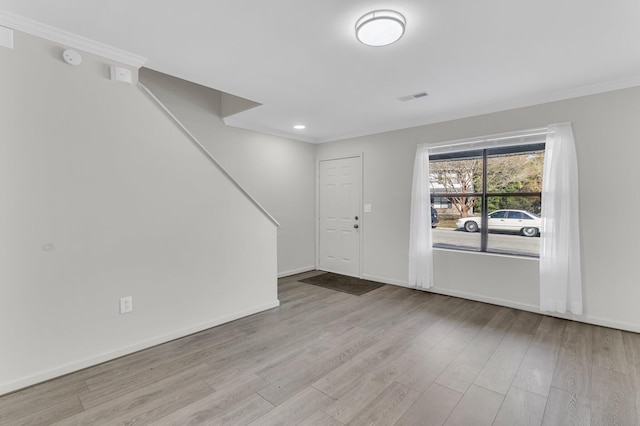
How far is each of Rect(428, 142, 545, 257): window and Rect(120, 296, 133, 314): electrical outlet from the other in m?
3.73

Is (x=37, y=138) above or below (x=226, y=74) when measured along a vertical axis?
below

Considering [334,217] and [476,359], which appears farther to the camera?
[334,217]

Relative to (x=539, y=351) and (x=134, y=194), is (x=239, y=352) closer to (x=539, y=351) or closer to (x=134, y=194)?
(x=134, y=194)

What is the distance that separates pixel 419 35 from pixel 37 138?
274cm

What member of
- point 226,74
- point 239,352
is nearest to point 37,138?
point 226,74

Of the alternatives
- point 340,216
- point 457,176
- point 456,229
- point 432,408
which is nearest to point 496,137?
point 457,176

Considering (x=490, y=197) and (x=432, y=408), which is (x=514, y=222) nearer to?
(x=490, y=197)

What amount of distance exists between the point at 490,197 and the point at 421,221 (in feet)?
2.92

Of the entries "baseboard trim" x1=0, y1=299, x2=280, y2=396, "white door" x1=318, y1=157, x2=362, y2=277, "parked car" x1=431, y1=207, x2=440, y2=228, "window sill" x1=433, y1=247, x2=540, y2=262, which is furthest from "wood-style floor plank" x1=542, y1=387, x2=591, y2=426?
"white door" x1=318, y1=157, x2=362, y2=277

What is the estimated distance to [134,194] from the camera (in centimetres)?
254

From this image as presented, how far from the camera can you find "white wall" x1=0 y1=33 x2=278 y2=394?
79.8 inches

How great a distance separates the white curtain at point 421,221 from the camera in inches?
163

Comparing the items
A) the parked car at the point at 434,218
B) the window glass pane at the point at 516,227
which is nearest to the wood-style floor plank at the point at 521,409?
the window glass pane at the point at 516,227

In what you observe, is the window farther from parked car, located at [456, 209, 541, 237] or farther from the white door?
the white door
